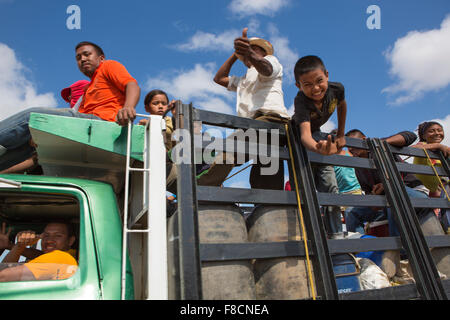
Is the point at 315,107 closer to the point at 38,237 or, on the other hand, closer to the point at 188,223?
the point at 188,223

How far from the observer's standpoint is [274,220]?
1839mm

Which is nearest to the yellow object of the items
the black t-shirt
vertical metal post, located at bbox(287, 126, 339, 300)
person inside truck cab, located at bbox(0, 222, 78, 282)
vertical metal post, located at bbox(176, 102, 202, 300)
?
person inside truck cab, located at bbox(0, 222, 78, 282)

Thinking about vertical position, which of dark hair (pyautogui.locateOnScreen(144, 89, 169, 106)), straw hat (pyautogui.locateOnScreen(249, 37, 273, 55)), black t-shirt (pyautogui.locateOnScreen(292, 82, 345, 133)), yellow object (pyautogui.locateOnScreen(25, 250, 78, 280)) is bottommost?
yellow object (pyautogui.locateOnScreen(25, 250, 78, 280))

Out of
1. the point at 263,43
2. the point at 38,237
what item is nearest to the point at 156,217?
the point at 38,237

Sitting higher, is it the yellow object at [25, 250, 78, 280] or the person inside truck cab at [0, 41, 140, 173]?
the person inside truck cab at [0, 41, 140, 173]

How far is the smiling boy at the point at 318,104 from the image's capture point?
7.21 ft

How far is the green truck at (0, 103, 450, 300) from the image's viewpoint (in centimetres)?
149

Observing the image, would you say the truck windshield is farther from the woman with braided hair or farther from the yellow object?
the woman with braided hair

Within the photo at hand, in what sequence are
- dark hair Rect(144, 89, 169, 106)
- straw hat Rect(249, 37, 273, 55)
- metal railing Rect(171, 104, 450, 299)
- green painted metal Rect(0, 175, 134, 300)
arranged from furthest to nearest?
dark hair Rect(144, 89, 169, 106)
straw hat Rect(249, 37, 273, 55)
metal railing Rect(171, 104, 450, 299)
green painted metal Rect(0, 175, 134, 300)

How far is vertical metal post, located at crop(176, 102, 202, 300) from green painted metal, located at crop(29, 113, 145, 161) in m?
0.27

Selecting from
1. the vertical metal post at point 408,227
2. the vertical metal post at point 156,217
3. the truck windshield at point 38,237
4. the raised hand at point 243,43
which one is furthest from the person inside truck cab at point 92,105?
the vertical metal post at point 408,227

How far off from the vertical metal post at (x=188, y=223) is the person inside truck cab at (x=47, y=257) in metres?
0.54

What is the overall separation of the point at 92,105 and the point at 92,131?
2.21 ft

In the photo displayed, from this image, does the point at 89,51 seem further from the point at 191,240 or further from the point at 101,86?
the point at 191,240
